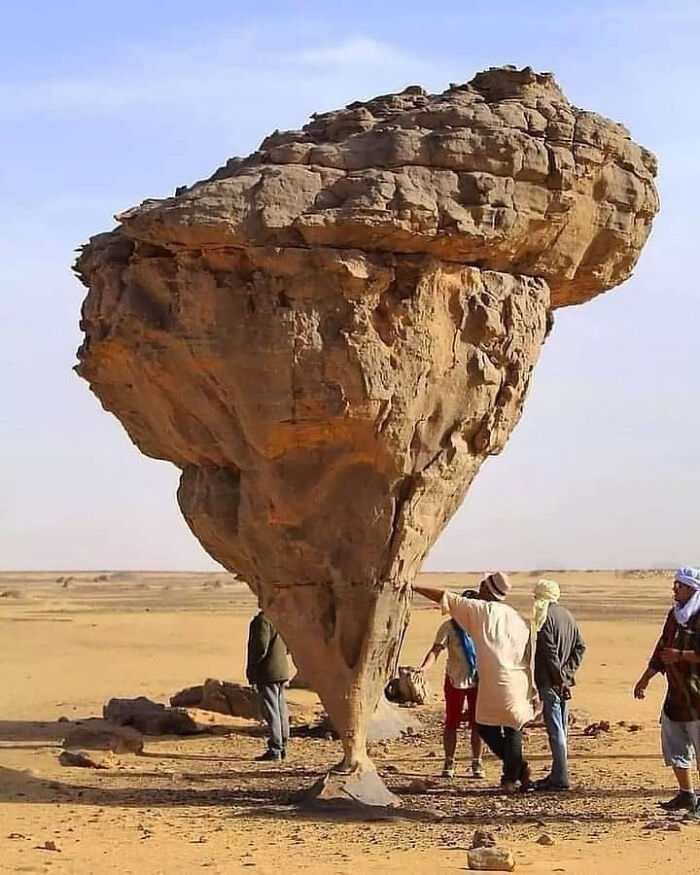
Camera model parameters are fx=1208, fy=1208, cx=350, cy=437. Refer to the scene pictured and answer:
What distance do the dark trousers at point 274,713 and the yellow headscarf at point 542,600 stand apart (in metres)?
A: 2.84

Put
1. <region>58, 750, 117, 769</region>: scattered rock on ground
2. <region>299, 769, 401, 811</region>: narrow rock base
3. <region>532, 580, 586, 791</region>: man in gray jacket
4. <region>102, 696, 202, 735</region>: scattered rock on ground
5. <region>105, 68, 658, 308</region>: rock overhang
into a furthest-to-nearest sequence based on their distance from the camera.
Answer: <region>102, 696, 202, 735</region>: scattered rock on ground < <region>58, 750, 117, 769</region>: scattered rock on ground < <region>532, 580, 586, 791</region>: man in gray jacket < <region>299, 769, 401, 811</region>: narrow rock base < <region>105, 68, 658, 308</region>: rock overhang

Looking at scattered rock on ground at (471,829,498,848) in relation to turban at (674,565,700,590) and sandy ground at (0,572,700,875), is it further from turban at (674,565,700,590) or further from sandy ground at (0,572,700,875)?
turban at (674,565,700,590)

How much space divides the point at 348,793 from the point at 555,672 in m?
1.87

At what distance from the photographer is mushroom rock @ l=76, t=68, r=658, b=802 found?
27.0 feet

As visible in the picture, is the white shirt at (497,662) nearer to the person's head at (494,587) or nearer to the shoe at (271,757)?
the person's head at (494,587)

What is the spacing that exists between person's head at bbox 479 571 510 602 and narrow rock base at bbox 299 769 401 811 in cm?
163

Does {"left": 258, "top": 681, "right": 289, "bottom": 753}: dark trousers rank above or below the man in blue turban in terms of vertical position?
below

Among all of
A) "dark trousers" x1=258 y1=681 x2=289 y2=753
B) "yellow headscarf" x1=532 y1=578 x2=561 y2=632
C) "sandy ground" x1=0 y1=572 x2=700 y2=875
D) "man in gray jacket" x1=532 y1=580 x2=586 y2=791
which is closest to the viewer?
"sandy ground" x1=0 y1=572 x2=700 y2=875

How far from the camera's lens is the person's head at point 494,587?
9.30 metres

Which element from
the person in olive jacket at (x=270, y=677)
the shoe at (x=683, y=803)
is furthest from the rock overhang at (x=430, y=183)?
the person in olive jacket at (x=270, y=677)

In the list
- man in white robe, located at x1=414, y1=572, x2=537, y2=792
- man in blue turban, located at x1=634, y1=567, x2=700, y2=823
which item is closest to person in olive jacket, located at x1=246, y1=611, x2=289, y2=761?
man in white robe, located at x1=414, y1=572, x2=537, y2=792

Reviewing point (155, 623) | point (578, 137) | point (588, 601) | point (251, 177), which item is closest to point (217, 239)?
point (251, 177)

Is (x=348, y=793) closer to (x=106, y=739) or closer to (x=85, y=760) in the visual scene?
(x=85, y=760)

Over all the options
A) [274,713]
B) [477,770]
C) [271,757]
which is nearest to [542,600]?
[477,770]
